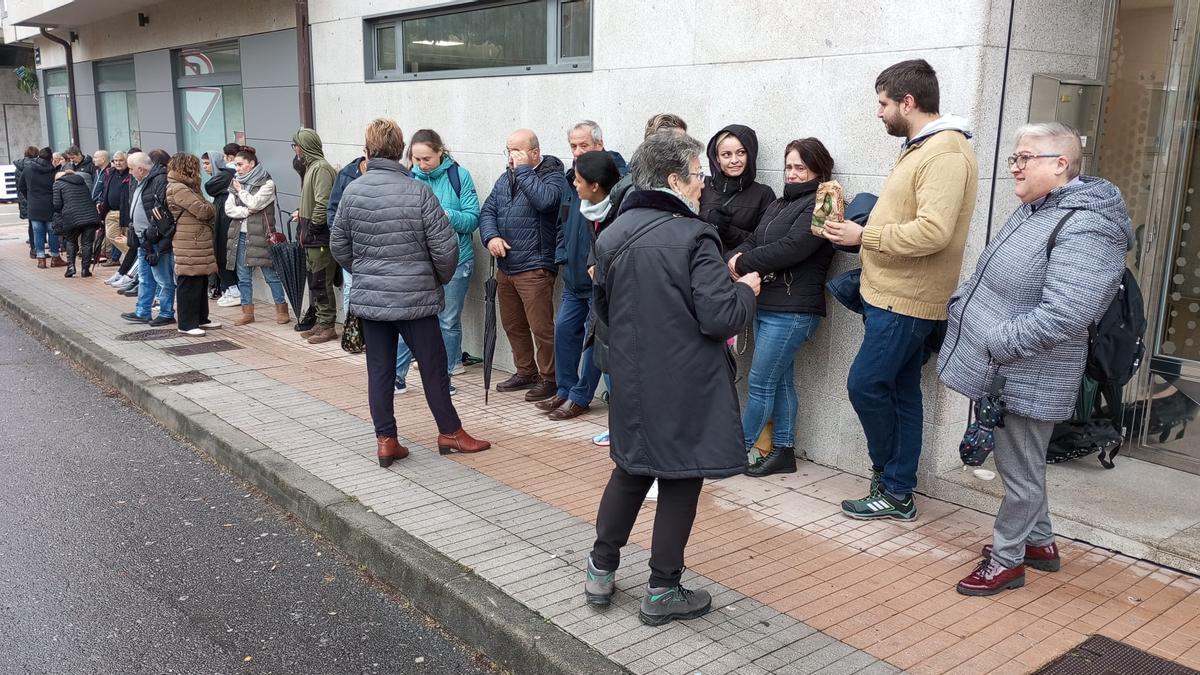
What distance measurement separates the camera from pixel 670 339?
3.54 metres

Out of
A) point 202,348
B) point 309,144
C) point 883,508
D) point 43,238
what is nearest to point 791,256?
point 883,508

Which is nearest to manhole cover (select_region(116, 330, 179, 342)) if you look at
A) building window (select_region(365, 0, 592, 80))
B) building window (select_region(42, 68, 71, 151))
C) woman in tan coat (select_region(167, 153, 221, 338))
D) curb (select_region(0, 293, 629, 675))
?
woman in tan coat (select_region(167, 153, 221, 338))

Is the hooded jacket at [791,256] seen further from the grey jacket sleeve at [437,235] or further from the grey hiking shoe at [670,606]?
the grey hiking shoe at [670,606]

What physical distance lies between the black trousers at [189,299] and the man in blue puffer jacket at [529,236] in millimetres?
4033

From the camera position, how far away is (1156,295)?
515 centimetres

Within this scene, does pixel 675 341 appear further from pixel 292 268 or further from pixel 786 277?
pixel 292 268

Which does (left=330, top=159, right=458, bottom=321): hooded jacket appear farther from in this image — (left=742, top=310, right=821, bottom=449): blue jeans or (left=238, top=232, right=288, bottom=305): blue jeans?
(left=238, top=232, right=288, bottom=305): blue jeans

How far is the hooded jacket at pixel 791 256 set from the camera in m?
5.16

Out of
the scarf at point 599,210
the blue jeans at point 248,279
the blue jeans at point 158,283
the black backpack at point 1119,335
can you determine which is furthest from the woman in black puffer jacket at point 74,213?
the black backpack at point 1119,335

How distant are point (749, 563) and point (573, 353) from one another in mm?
2744

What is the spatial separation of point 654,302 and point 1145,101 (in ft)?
10.5

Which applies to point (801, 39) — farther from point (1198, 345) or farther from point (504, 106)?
point (504, 106)

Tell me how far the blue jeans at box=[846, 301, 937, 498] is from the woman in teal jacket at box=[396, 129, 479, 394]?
3.23m

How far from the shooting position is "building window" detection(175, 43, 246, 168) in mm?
12352
